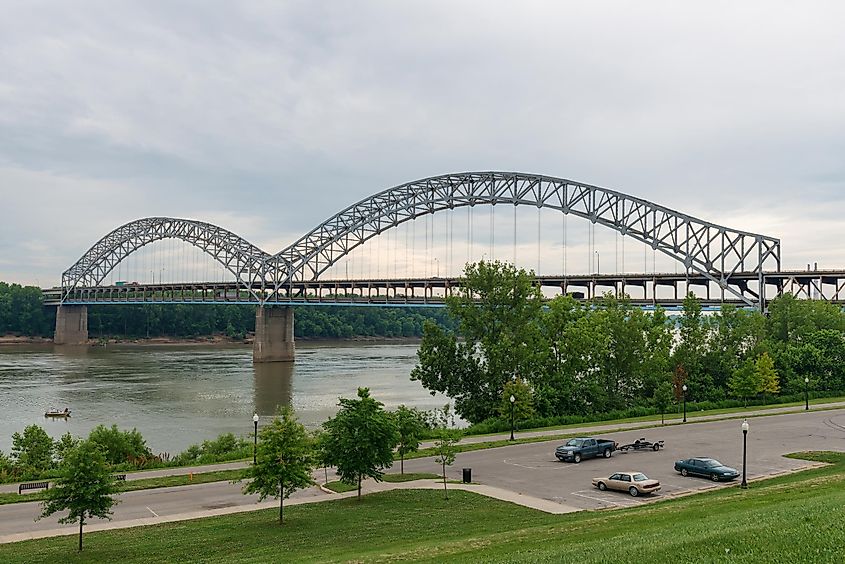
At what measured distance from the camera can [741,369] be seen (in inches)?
1955

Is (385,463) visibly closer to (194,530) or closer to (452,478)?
(452,478)

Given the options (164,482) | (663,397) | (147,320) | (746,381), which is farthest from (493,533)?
(147,320)

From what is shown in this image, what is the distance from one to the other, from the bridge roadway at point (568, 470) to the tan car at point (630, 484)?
0.33 metres

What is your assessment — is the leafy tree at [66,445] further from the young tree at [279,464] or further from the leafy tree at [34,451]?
the young tree at [279,464]

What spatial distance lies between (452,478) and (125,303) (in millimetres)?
126848

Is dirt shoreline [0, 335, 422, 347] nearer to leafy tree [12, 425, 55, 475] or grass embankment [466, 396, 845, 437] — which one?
grass embankment [466, 396, 845, 437]

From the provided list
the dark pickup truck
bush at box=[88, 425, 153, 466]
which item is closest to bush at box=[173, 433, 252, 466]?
bush at box=[88, 425, 153, 466]

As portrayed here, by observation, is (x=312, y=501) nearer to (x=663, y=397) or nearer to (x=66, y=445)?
(x=66, y=445)

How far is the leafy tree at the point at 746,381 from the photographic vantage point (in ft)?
160

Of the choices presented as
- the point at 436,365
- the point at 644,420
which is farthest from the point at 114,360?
the point at 644,420

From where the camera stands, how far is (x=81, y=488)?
1839 centimetres

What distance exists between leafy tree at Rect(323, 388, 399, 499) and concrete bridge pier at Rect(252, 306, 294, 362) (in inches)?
3464

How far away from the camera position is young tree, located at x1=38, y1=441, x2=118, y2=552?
60.2 feet

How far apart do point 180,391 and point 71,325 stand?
10200 cm
